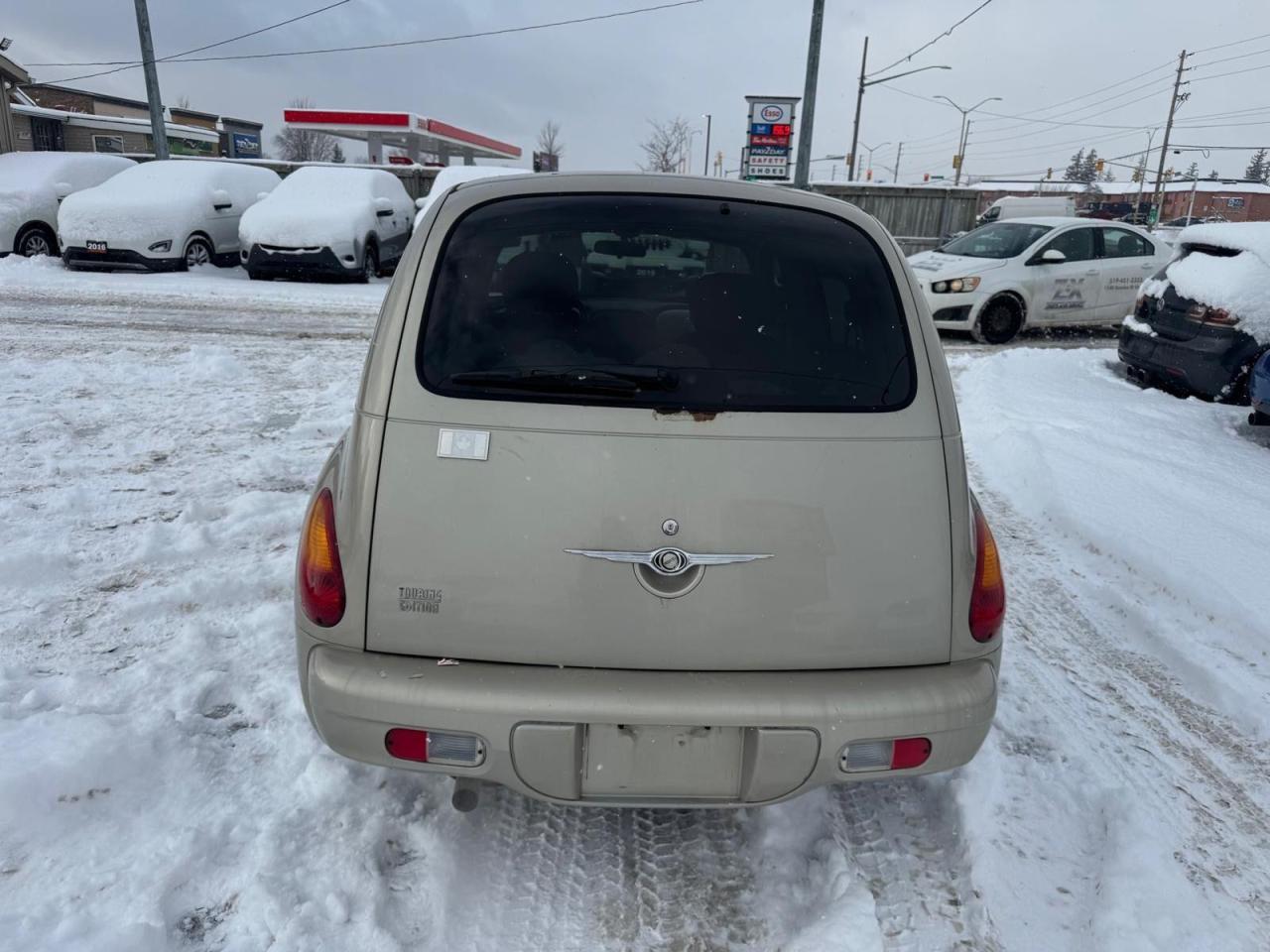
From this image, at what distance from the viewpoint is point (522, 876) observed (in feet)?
7.91

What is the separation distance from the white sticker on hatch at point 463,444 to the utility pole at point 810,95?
1727 centimetres

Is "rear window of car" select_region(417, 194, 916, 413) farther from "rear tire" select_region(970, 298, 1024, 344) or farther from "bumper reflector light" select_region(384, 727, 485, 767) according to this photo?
"rear tire" select_region(970, 298, 1024, 344)

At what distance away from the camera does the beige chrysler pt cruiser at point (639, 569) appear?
2064 millimetres

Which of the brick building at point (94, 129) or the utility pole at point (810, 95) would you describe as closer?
the utility pole at point (810, 95)

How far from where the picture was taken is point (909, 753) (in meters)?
2.18

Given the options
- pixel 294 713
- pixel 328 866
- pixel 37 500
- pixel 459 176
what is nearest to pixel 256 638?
pixel 294 713

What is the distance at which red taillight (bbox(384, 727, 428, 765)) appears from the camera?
6.86 ft

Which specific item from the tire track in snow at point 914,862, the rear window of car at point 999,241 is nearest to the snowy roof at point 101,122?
the rear window of car at point 999,241

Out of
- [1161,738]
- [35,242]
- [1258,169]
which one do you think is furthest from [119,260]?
[1258,169]

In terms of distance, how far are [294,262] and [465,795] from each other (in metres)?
12.7

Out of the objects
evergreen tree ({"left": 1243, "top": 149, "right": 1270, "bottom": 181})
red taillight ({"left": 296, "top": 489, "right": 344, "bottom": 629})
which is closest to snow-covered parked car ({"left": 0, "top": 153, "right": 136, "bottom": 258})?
red taillight ({"left": 296, "top": 489, "right": 344, "bottom": 629})

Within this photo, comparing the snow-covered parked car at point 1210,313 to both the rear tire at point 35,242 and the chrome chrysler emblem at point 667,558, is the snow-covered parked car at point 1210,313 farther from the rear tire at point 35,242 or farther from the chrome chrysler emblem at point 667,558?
the rear tire at point 35,242

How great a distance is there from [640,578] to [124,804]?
169 centimetres

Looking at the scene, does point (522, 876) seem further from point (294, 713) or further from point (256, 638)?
point (256, 638)
